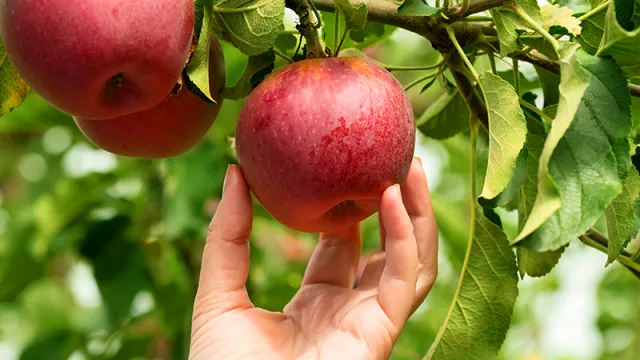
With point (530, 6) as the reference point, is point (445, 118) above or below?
below

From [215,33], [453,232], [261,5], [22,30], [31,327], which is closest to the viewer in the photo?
[22,30]

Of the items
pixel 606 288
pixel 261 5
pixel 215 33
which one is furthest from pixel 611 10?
pixel 606 288

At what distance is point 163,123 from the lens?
38.6 inches

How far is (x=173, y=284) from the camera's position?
206cm

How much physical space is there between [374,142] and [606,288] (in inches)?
104

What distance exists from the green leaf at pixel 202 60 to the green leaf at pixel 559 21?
0.39 m

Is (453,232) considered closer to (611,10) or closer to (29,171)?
(611,10)

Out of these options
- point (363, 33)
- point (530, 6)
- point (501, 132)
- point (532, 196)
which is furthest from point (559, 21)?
point (363, 33)

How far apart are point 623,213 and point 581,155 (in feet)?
0.52

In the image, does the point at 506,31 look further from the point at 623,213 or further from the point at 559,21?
the point at 623,213

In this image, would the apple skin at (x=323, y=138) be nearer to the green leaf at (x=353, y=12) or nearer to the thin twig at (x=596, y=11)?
the green leaf at (x=353, y=12)

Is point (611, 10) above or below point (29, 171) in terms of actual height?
above

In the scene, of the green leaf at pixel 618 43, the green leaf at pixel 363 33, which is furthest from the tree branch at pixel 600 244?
the green leaf at pixel 363 33

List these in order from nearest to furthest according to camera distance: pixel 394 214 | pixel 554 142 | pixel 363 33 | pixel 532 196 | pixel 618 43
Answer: pixel 554 142
pixel 618 43
pixel 394 214
pixel 532 196
pixel 363 33
